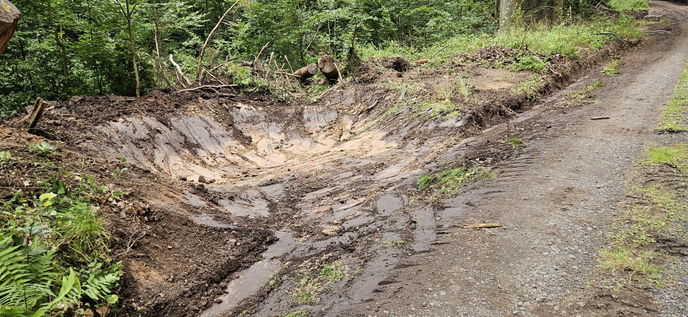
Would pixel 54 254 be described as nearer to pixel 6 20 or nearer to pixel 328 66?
pixel 6 20

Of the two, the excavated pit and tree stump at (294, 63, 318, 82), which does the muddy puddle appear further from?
tree stump at (294, 63, 318, 82)

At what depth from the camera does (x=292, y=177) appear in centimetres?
696

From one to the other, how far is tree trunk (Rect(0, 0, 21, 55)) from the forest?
5675 millimetres

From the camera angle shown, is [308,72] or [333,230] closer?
[333,230]

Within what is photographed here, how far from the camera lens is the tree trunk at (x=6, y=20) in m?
3.22

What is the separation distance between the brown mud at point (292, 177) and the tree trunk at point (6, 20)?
6.10 ft

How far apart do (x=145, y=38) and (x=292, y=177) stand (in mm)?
7948

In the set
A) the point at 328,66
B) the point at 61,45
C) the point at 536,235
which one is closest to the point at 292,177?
the point at 536,235

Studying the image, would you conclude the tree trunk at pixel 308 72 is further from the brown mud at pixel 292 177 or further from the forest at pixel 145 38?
the brown mud at pixel 292 177

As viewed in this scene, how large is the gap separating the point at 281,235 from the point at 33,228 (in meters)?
2.43

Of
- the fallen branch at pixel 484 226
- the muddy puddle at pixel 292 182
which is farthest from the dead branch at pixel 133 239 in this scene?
the fallen branch at pixel 484 226

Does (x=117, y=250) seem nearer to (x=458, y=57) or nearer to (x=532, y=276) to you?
(x=532, y=276)

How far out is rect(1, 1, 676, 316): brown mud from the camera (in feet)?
11.9

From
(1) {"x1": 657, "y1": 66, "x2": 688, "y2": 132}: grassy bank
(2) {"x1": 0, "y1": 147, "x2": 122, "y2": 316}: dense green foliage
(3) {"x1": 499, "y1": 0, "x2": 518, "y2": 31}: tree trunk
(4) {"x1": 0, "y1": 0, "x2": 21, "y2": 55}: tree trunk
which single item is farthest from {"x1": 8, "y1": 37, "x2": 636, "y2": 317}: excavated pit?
(3) {"x1": 499, "y1": 0, "x2": 518, "y2": 31}: tree trunk
